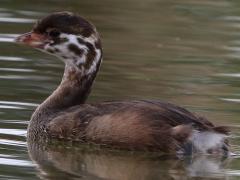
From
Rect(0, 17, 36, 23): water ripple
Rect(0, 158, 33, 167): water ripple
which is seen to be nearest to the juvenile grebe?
Rect(0, 158, 33, 167): water ripple

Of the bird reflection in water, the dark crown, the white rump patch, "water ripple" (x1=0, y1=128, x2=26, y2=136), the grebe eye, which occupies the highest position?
the dark crown

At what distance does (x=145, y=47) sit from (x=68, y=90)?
5.09m

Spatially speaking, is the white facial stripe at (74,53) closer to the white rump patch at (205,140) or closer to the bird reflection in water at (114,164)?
the bird reflection in water at (114,164)

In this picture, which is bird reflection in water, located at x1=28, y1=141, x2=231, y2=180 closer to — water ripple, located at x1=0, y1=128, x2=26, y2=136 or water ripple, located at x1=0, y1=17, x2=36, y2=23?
water ripple, located at x1=0, y1=128, x2=26, y2=136

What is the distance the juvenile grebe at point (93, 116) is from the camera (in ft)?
37.4

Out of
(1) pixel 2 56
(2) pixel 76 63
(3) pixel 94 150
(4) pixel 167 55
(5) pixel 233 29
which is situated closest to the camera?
(3) pixel 94 150

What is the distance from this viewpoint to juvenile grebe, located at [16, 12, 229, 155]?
11.4 metres

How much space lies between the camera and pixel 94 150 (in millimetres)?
11570

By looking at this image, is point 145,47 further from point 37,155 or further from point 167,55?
point 37,155

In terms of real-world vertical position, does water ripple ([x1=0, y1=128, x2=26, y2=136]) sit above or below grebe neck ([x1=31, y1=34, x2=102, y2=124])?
below

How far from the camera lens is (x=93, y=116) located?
11.6m

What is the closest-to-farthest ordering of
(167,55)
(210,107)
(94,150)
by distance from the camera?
1. (94,150)
2. (210,107)
3. (167,55)

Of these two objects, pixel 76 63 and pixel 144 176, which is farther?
pixel 76 63

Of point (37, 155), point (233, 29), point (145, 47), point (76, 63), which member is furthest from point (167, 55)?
point (37, 155)
